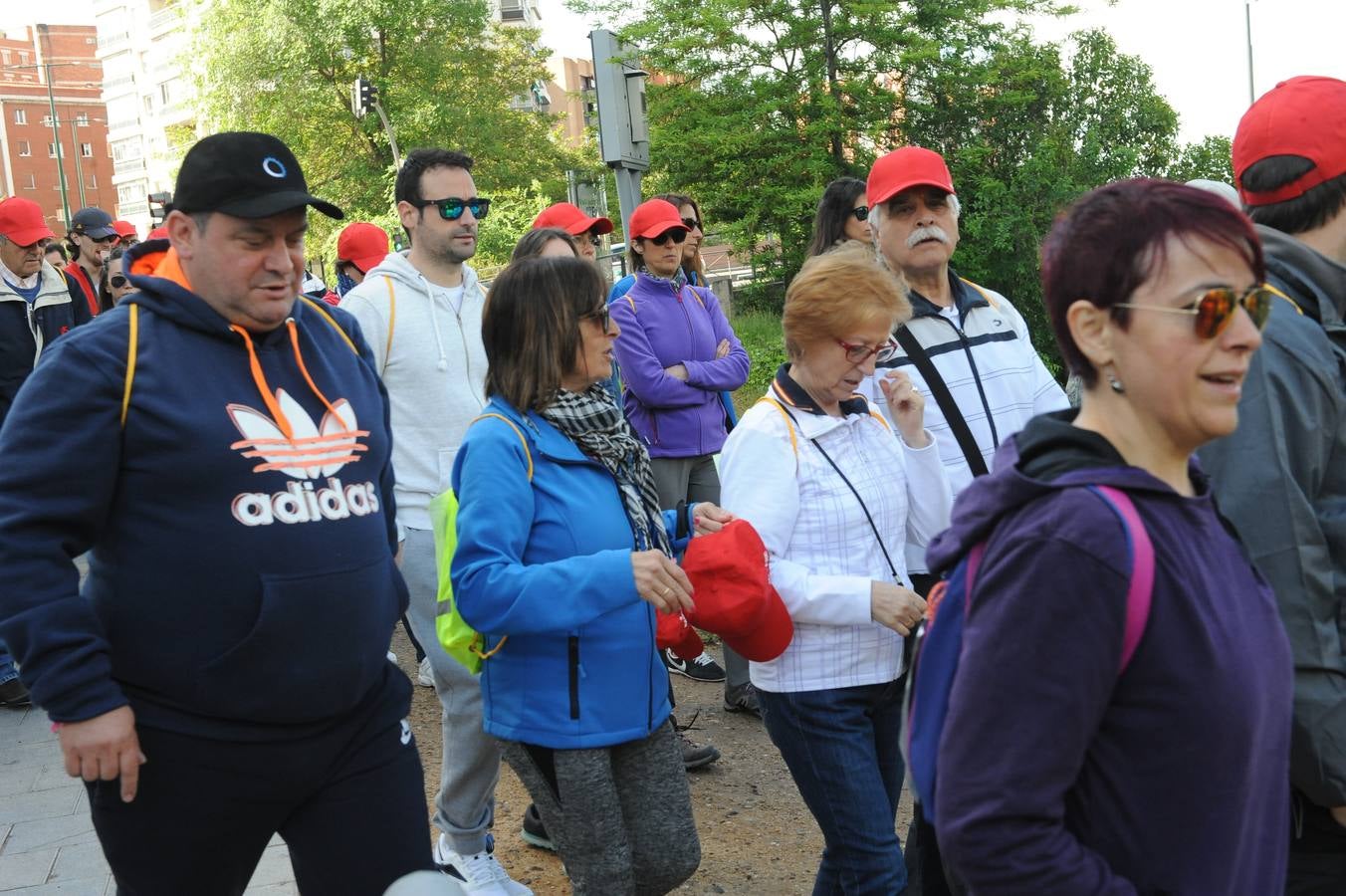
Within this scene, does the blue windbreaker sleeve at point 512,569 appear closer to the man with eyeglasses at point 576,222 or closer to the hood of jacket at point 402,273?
the hood of jacket at point 402,273

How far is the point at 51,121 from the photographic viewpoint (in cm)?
10550

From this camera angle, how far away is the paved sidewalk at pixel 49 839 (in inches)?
180

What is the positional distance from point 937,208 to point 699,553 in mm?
1447

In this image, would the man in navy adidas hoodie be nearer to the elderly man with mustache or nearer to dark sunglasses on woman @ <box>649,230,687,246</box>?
the elderly man with mustache

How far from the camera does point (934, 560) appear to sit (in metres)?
1.79

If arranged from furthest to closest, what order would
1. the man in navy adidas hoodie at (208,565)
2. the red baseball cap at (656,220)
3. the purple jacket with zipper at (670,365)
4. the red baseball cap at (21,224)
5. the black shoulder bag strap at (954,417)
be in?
the red baseball cap at (21,224) → the red baseball cap at (656,220) → the purple jacket with zipper at (670,365) → the black shoulder bag strap at (954,417) → the man in navy adidas hoodie at (208,565)

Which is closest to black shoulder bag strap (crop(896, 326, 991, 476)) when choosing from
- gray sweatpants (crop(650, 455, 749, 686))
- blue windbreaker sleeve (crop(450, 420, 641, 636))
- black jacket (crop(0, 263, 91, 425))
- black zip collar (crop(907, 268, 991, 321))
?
black zip collar (crop(907, 268, 991, 321))

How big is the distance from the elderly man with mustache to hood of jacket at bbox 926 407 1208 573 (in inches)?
68.5

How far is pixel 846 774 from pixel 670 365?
10.8 ft

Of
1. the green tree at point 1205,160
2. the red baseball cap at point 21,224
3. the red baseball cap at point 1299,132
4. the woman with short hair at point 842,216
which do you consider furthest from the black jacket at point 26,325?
the green tree at point 1205,160

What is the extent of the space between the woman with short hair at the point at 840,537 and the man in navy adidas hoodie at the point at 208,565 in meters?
1.00

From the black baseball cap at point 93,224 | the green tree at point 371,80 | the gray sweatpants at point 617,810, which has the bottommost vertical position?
the gray sweatpants at point 617,810

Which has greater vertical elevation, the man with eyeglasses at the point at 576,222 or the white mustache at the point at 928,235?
the man with eyeglasses at the point at 576,222

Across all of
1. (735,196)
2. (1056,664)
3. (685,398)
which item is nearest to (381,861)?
(1056,664)
